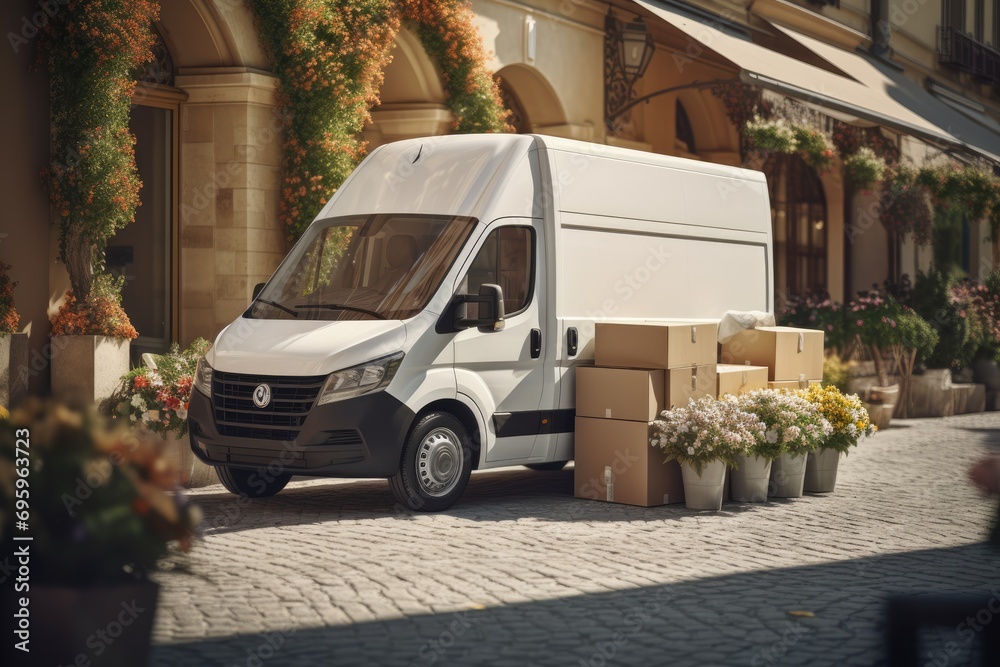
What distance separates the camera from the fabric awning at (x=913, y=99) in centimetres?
1922

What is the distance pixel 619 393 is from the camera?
32.9 feet

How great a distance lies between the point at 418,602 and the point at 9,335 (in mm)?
5408

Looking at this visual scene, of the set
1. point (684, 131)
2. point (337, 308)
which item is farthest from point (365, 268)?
point (684, 131)

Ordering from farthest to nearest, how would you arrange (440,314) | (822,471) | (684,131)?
(684,131)
(822,471)
(440,314)

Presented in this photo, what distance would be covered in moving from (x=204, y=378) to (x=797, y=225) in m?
16.2

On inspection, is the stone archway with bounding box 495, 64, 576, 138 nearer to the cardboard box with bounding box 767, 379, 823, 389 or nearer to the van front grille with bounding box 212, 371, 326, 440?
the cardboard box with bounding box 767, 379, 823, 389

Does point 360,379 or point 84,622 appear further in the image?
point 360,379

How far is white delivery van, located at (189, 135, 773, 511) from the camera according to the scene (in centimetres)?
891

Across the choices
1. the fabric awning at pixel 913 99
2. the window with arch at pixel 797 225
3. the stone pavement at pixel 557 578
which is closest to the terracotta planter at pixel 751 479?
the stone pavement at pixel 557 578

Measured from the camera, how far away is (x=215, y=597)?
6414 mm

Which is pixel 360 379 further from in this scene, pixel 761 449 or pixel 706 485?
pixel 761 449

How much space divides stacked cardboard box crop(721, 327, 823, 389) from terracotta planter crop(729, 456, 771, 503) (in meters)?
1.24

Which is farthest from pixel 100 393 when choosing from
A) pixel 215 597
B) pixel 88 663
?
pixel 88 663

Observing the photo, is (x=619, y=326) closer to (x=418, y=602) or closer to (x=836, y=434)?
(x=836, y=434)
